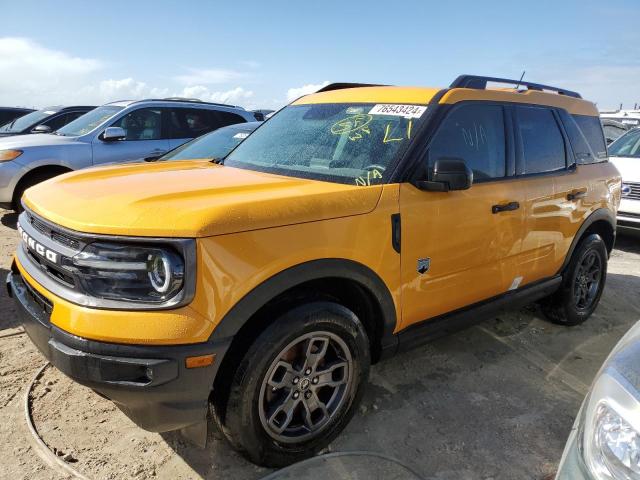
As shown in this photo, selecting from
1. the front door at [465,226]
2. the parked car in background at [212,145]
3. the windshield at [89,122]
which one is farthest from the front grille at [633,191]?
the windshield at [89,122]

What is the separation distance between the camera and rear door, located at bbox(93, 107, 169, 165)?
23.6 feet

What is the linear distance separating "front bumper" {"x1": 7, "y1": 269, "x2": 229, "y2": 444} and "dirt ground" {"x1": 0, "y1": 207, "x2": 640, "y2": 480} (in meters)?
0.53

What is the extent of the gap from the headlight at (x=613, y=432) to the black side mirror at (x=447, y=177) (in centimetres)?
127

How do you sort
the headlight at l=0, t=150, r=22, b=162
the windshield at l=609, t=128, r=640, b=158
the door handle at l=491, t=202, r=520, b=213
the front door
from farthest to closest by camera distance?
the windshield at l=609, t=128, r=640, b=158, the headlight at l=0, t=150, r=22, b=162, the door handle at l=491, t=202, r=520, b=213, the front door

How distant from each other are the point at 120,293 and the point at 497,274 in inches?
93.5

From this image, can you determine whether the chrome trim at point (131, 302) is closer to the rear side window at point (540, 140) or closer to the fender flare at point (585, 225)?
the rear side window at point (540, 140)

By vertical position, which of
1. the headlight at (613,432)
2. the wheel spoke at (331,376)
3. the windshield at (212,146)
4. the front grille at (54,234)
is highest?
the windshield at (212,146)

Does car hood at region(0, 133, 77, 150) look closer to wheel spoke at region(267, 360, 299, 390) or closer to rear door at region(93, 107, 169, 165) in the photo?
rear door at region(93, 107, 169, 165)

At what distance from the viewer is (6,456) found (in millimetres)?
2391

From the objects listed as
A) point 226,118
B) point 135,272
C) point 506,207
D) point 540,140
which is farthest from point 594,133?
point 226,118

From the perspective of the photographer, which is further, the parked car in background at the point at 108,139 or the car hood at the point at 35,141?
the car hood at the point at 35,141

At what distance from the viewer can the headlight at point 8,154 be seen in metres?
6.59

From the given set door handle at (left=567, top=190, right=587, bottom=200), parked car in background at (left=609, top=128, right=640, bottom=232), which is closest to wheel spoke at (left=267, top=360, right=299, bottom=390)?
door handle at (left=567, top=190, right=587, bottom=200)

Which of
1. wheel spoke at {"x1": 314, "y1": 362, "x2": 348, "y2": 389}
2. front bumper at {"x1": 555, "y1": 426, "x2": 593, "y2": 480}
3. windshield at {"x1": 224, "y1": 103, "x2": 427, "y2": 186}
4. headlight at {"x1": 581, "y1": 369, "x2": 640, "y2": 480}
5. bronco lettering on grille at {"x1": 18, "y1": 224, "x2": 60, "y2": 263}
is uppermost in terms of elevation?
windshield at {"x1": 224, "y1": 103, "x2": 427, "y2": 186}
